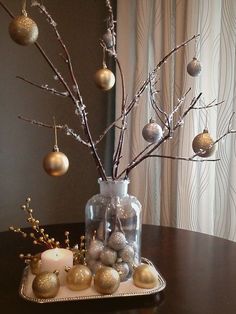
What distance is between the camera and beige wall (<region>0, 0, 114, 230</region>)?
63.2 inches

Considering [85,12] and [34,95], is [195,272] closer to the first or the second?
[34,95]

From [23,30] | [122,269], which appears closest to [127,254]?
[122,269]

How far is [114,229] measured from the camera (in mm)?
745

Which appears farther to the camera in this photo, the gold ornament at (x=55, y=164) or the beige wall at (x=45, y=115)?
the beige wall at (x=45, y=115)

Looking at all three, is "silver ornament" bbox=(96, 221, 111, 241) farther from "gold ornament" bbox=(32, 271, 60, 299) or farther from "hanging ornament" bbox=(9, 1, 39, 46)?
"hanging ornament" bbox=(9, 1, 39, 46)

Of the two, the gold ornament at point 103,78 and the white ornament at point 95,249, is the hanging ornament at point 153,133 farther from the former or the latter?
the white ornament at point 95,249

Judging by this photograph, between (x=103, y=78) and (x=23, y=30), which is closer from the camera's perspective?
(x=23, y=30)

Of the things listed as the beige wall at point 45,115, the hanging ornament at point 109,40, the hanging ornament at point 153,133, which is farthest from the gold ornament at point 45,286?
the beige wall at point 45,115

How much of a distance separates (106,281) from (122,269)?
0.07m

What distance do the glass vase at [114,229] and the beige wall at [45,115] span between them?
97cm

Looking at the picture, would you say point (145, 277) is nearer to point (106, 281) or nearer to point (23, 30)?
point (106, 281)

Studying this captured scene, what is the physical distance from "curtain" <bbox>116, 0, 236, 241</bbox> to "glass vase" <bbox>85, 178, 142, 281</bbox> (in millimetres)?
618

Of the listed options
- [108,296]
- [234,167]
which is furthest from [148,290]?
[234,167]

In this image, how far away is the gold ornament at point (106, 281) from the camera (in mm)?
657
